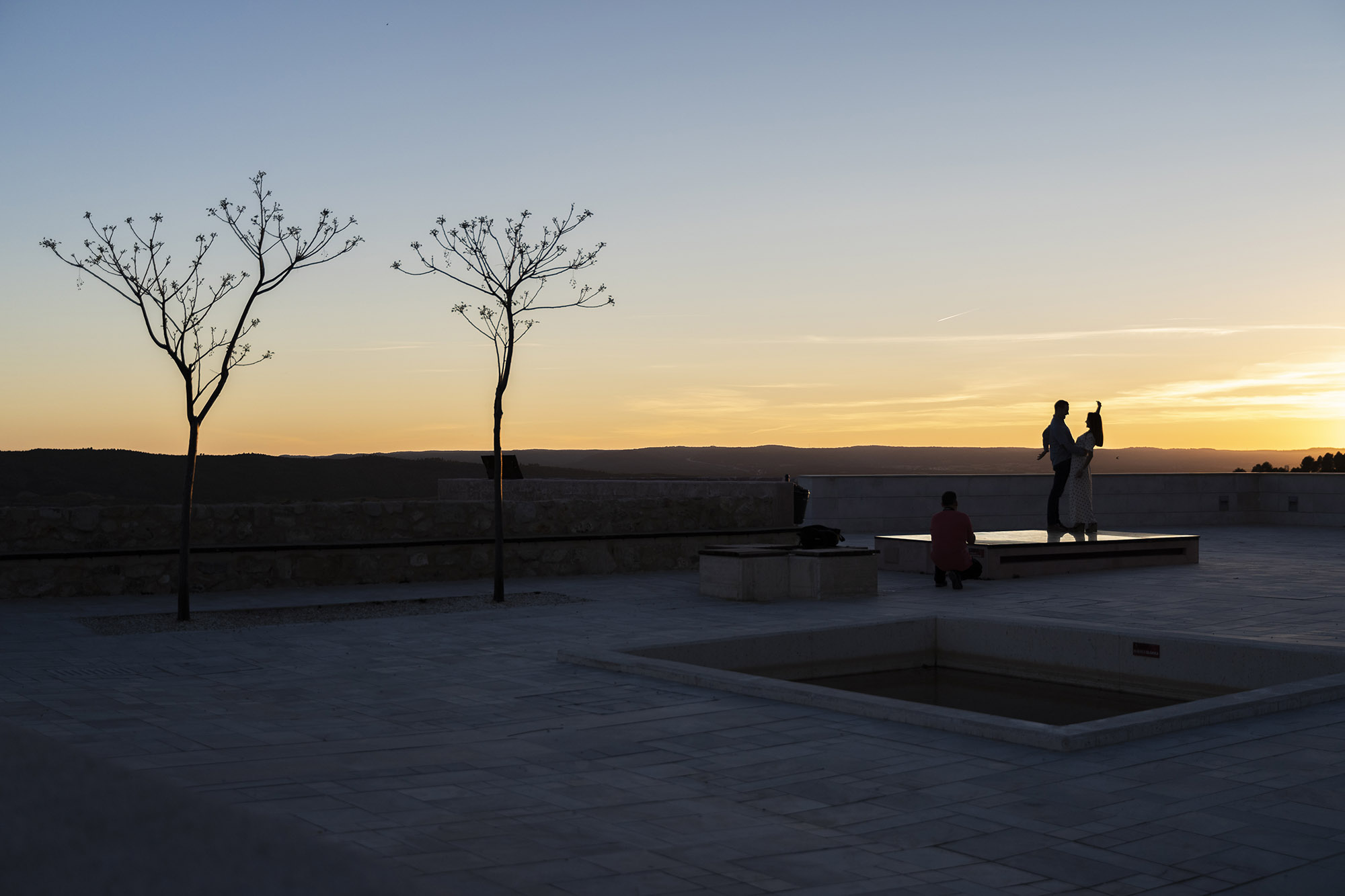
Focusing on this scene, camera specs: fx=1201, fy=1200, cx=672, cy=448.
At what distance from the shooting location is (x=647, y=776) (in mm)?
5820

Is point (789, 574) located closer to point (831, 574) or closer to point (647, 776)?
A: point (831, 574)

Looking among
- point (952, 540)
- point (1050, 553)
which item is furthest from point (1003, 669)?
point (1050, 553)

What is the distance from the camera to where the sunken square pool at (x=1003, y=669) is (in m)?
7.55

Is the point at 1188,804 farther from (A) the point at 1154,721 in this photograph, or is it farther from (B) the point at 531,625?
(B) the point at 531,625

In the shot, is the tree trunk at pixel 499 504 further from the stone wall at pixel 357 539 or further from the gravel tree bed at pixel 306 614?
the stone wall at pixel 357 539

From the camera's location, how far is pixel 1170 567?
687 inches

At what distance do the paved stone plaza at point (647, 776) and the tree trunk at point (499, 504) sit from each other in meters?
3.12

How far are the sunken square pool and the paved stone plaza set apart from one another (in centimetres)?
21

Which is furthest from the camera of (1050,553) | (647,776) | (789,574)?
(1050,553)

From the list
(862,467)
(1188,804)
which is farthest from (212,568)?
(862,467)

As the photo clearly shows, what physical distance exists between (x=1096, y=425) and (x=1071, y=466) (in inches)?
30.6

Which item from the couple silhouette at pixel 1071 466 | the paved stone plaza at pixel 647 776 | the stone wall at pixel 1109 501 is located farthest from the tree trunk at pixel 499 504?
the stone wall at pixel 1109 501

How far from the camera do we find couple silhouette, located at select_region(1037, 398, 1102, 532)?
18781 mm

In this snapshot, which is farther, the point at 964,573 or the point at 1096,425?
the point at 1096,425
